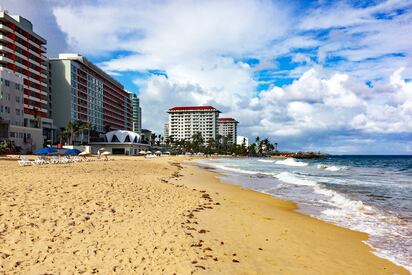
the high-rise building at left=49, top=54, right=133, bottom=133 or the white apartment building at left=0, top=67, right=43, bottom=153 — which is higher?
the high-rise building at left=49, top=54, right=133, bottom=133

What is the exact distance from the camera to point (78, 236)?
334 inches

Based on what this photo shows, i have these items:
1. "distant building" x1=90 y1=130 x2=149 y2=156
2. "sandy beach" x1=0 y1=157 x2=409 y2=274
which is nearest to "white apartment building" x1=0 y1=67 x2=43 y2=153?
"distant building" x1=90 y1=130 x2=149 y2=156

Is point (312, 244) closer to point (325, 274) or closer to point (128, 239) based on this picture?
point (325, 274)

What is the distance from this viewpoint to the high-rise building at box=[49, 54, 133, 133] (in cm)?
11019

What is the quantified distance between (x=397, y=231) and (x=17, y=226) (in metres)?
12.8

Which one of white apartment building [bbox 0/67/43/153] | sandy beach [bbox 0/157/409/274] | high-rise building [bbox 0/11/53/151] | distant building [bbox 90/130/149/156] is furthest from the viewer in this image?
distant building [bbox 90/130/149/156]

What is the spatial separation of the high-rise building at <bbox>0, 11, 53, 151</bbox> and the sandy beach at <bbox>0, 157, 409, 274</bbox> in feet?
217

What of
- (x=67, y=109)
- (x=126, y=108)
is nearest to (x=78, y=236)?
(x=67, y=109)

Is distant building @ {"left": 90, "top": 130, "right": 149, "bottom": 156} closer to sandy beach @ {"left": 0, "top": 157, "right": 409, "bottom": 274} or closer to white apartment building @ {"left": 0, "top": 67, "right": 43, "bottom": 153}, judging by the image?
white apartment building @ {"left": 0, "top": 67, "right": 43, "bottom": 153}

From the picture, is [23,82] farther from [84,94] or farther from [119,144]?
[119,144]

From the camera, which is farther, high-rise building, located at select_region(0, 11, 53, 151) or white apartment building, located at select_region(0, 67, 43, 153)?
high-rise building, located at select_region(0, 11, 53, 151)

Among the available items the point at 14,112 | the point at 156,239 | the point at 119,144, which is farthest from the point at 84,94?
the point at 156,239

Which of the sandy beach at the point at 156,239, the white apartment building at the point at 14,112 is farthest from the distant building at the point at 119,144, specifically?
the sandy beach at the point at 156,239

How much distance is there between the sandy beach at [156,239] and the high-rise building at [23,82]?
6618 centimetres
